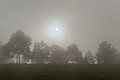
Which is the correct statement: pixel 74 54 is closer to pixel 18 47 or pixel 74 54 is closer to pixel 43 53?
pixel 43 53

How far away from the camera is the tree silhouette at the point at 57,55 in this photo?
88.8 meters

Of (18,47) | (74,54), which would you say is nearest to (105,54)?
(74,54)

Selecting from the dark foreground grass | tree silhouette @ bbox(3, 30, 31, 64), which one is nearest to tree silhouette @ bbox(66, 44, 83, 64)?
tree silhouette @ bbox(3, 30, 31, 64)

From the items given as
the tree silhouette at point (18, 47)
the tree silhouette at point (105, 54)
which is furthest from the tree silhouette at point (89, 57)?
the tree silhouette at point (18, 47)

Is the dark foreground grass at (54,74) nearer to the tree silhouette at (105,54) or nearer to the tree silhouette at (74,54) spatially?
the tree silhouette at (105,54)

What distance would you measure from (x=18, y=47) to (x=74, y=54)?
106ft

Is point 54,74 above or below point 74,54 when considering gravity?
below

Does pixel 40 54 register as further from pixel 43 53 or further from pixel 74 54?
pixel 74 54

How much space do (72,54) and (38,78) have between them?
75195 mm

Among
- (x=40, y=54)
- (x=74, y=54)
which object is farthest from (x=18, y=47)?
(x=74, y=54)

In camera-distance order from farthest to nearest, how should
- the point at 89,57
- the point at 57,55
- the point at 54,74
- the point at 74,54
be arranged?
1. the point at 89,57
2. the point at 74,54
3. the point at 57,55
4. the point at 54,74

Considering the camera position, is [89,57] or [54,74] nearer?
[54,74]

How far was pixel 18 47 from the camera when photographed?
3017 inches

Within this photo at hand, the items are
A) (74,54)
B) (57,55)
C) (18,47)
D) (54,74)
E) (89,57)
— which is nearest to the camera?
(54,74)
